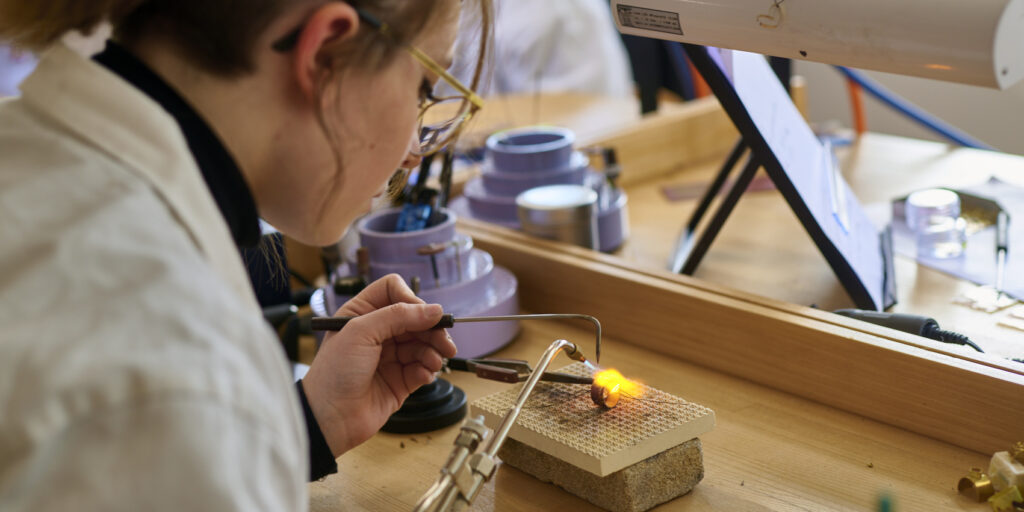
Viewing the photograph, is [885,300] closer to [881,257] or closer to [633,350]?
[881,257]

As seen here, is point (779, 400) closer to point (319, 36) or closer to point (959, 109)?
point (319, 36)

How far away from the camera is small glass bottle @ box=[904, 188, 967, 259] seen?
124 cm

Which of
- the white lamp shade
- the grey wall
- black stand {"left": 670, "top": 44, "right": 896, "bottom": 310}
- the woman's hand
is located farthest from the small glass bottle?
the grey wall

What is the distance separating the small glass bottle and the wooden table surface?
0.43 meters

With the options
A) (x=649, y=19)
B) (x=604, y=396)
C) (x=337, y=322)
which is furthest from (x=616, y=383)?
(x=649, y=19)

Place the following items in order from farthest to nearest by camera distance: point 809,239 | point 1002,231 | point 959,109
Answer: point 959,109 < point 809,239 < point 1002,231

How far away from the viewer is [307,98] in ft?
2.01

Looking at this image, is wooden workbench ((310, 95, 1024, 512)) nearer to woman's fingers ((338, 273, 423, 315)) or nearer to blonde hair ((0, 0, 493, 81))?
woman's fingers ((338, 273, 423, 315))

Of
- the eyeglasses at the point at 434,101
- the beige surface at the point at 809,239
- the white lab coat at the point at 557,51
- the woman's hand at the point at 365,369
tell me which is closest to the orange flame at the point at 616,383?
the woman's hand at the point at 365,369

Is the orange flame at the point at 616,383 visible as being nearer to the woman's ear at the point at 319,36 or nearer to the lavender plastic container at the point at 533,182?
the woman's ear at the point at 319,36

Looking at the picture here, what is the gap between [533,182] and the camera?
144 cm

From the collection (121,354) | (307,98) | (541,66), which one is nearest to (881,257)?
(307,98)

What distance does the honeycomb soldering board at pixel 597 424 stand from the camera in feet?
2.52

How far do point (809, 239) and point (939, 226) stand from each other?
18cm
